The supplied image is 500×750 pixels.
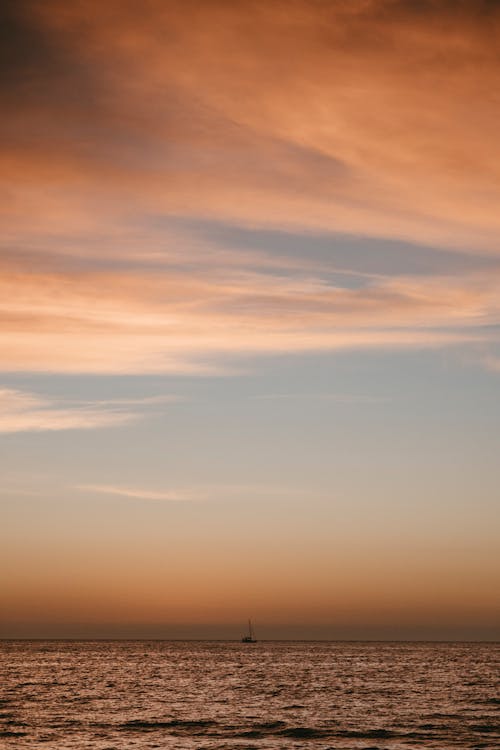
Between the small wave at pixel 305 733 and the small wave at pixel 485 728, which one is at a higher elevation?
the small wave at pixel 305 733

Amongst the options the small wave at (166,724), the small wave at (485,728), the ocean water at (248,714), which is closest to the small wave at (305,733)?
the ocean water at (248,714)

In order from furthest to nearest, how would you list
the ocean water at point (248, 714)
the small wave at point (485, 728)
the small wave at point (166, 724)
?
the small wave at point (166, 724) → the small wave at point (485, 728) → the ocean water at point (248, 714)

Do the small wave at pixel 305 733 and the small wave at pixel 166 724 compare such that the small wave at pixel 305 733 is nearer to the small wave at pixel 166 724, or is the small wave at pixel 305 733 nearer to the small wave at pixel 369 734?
the small wave at pixel 369 734

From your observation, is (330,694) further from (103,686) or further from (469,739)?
(469,739)

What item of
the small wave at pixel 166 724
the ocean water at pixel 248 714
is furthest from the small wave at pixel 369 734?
the small wave at pixel 166 724

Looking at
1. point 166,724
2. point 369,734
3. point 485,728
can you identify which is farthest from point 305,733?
point 485,728

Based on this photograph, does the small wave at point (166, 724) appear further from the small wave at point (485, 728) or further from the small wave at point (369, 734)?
the small wave at point (485, 728)

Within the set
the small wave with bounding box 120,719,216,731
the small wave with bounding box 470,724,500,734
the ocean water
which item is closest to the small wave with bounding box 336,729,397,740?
the ocean water

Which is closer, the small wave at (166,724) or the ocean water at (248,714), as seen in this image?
the ocean water at (248,714)

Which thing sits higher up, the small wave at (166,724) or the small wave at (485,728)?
the small wave at (166,724)

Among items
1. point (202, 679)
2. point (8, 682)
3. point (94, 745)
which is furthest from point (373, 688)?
point (94, 745)

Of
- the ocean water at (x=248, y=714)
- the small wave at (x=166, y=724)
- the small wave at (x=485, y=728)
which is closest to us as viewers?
the ocean water at (x=248, y=714)

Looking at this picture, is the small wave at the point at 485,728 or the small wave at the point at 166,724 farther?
the small wave at the point at 166,724

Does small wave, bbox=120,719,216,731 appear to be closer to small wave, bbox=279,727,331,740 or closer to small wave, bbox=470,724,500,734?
small wave, bbox=279,727,331,740
